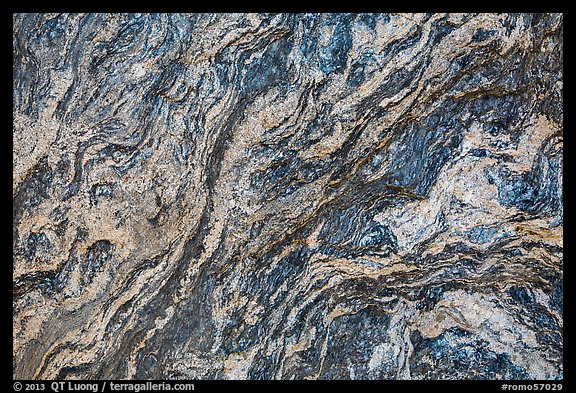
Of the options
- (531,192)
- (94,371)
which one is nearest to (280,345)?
(94,371)

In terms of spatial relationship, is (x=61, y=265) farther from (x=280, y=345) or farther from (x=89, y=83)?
(x=280, y=345)

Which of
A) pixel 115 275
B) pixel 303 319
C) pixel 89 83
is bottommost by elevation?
pixel 303 319

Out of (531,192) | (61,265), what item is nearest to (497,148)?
(531,192)

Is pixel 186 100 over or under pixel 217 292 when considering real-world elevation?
over

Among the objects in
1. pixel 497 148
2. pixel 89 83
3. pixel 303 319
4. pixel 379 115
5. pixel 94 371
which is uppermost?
pixel 89 83

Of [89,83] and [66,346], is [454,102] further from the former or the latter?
[66,346]

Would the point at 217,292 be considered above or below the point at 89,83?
below
